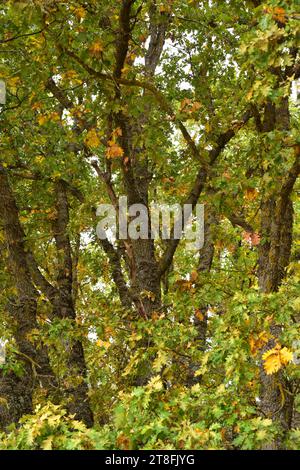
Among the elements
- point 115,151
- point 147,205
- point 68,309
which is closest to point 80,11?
point 115,151

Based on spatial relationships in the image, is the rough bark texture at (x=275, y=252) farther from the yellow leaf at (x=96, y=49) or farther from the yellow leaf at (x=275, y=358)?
the yellow leaf at (x=96, y=49)

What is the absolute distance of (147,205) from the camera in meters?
9.72

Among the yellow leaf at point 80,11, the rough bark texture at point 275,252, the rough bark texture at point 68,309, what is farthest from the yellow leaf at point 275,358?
the yellow leaf at point 80,11

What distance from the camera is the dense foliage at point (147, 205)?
17.2 feet

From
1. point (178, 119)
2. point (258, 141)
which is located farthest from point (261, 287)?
point (178, 119)

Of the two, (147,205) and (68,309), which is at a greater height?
(147,205)

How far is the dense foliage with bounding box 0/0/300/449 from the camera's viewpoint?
5.23 metres

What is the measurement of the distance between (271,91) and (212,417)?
2.97 metres

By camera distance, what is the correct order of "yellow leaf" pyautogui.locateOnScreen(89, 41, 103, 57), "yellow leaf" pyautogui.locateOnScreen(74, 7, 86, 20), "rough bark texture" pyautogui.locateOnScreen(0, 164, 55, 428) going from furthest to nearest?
"rough bark texture" pyautogui.locateOnScreen(0, 164, 55, 428), "yellow leaf" pyautogui.locateOnScreen(74, 7, 86, 20), "yellow leaf" pyautogui.locateOnScreen(89, 41, 103, 57)

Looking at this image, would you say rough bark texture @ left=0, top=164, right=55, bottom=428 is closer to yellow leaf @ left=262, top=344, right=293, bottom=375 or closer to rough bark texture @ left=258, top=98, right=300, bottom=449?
rough bark texture @ left=258, top=98, right=300, bottom=449

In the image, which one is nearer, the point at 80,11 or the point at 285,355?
the point at 285,355

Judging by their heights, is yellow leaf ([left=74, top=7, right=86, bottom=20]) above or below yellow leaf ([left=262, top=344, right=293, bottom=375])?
above

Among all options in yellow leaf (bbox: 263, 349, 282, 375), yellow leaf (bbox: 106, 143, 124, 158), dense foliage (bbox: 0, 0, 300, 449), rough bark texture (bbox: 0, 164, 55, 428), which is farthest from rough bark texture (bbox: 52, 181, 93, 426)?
yellow leaf (bbox: 263, 349, 282, 375)

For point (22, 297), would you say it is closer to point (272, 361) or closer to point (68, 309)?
point (68, 309)
